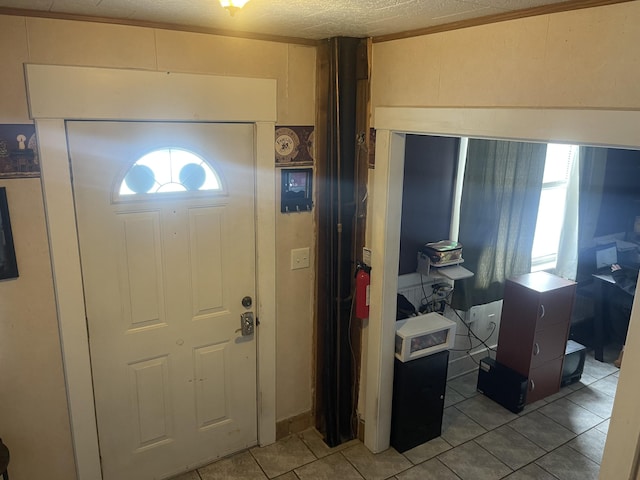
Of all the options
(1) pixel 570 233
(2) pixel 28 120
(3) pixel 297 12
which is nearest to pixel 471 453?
(1) pixel 570 233

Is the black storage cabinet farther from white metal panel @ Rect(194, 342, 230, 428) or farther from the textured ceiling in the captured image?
the textured ceiling

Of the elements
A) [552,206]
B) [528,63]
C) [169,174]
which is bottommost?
[552,206]

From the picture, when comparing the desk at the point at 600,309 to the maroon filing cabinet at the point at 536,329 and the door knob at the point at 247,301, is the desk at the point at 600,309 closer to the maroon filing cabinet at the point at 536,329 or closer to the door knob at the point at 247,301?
the maroon filing cabinet at the point at 536,329

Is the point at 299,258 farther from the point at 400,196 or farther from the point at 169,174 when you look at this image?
the point at 169,174

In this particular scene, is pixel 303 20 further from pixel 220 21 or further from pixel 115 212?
pixel 115 212

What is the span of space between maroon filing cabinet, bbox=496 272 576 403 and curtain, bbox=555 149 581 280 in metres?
1.02

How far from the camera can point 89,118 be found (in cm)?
216

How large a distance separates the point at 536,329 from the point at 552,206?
5.02 feet

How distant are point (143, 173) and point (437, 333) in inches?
77.8

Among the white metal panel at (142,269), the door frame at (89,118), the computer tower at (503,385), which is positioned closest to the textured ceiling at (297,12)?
the door frame at (89,118)

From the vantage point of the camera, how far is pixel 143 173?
2395mm

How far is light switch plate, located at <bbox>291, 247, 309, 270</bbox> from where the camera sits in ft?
9.56

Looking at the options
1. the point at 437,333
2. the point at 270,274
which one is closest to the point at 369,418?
the point at 437,333

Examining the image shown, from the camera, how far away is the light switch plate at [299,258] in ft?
9.56
